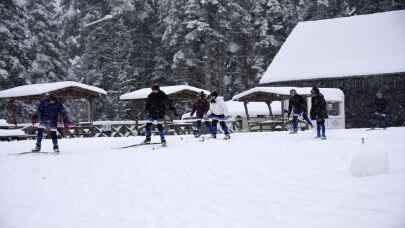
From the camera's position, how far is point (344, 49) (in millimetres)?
31422

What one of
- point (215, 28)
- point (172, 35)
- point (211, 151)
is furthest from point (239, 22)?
point (211, 151)

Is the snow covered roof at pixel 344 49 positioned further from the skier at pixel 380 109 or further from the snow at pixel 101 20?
the snow at pixel 101 20

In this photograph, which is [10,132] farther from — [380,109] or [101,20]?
[101,20]

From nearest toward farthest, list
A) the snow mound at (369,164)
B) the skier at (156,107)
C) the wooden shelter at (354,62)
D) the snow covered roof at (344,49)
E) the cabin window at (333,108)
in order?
the snow mound at (369,164)
the skier at (156,107)
the cabin window at (333,108)
the wooden shelter at (354,62)
the snow covered roof at (344,49)

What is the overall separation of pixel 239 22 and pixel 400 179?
34.5 metres

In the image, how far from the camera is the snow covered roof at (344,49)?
29.3 meters

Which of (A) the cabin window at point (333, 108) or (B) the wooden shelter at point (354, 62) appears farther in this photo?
(B) the wooden shelter at point (354, 62)

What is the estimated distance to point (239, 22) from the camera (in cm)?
3984

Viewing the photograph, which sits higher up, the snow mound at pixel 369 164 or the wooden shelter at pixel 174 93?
the wooden shelter at pixel 174 93

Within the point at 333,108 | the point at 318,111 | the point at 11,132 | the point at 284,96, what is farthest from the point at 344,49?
the point at 11,132

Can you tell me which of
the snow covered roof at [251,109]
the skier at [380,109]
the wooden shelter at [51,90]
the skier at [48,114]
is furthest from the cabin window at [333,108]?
the skier at [48,114]

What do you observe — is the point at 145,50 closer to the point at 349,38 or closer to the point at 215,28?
the point at 215,28

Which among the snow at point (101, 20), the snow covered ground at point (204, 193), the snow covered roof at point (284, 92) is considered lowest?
the snow covered ground at point (204, 193)

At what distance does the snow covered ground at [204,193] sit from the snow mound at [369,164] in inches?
4.0
